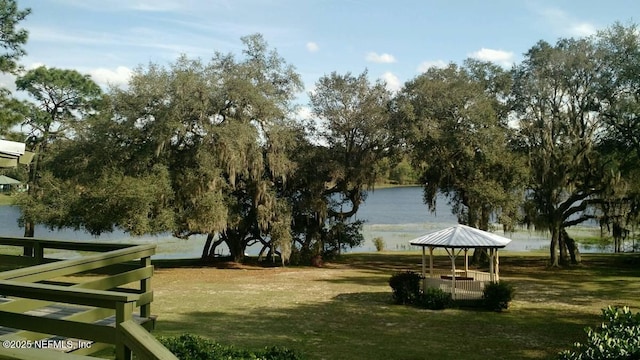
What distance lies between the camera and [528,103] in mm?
24625

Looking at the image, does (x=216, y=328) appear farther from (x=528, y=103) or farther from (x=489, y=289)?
(x=528, y=103)

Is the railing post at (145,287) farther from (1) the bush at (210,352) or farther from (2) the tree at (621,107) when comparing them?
(2) the tree at (621,107)

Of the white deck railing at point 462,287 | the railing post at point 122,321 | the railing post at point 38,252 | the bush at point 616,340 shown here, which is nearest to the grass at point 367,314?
the white deck railing at point 462,287

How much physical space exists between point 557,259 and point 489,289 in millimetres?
12030

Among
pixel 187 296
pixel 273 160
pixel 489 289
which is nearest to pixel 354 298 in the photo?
pixel 489 289

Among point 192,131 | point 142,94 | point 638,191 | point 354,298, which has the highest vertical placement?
point 142,94

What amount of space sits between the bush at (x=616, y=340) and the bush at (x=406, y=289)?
9.12 metres

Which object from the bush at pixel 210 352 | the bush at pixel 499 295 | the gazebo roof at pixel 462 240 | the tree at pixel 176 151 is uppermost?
the tree at pixel 176 151

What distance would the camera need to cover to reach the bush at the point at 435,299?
1523cm

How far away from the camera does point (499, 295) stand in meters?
14.8

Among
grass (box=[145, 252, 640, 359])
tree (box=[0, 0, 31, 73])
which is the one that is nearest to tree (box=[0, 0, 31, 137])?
tree (box=[0, 0, 31, 73])

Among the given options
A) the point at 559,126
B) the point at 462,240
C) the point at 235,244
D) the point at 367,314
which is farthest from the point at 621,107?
the point at 235,244

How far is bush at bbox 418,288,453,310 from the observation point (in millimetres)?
15234

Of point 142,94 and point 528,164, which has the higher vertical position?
point 142,94
